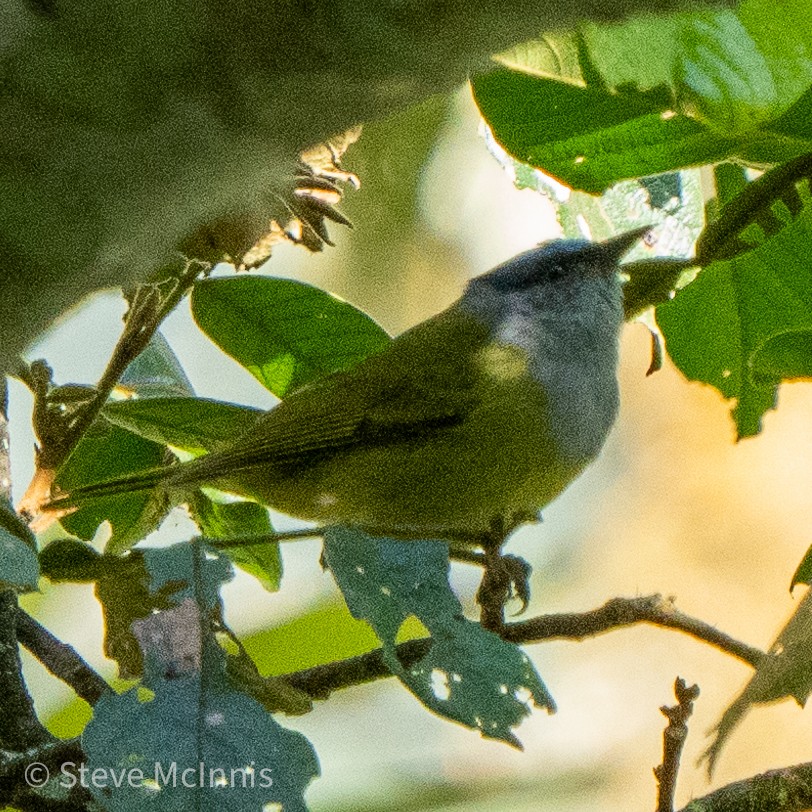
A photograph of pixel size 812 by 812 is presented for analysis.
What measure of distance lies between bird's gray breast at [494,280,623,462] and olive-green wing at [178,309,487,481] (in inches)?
7.1

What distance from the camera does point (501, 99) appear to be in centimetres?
160

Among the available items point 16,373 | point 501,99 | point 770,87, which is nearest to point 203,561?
point 16,373

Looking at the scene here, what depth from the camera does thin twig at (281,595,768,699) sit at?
5.07 ft

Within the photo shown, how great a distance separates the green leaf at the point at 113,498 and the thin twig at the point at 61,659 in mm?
262

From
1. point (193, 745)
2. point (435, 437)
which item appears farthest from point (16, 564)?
point (435, 437)

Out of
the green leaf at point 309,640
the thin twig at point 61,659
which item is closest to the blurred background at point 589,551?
the green leaf at point 309,640

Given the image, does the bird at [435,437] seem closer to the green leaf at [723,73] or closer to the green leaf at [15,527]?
the green leaf at [15,527]

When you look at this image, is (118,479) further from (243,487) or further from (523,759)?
(523,759)

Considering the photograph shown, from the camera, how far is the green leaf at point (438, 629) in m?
1.25

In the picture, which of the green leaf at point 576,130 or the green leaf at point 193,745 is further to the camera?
the green leaf at point 576,130

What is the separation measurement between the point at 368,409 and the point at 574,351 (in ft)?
1.96

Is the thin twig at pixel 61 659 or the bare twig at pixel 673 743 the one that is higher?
the thin twig at pixel 61 659

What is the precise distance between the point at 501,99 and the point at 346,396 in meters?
1.05

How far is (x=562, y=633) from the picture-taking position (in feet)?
5.07
